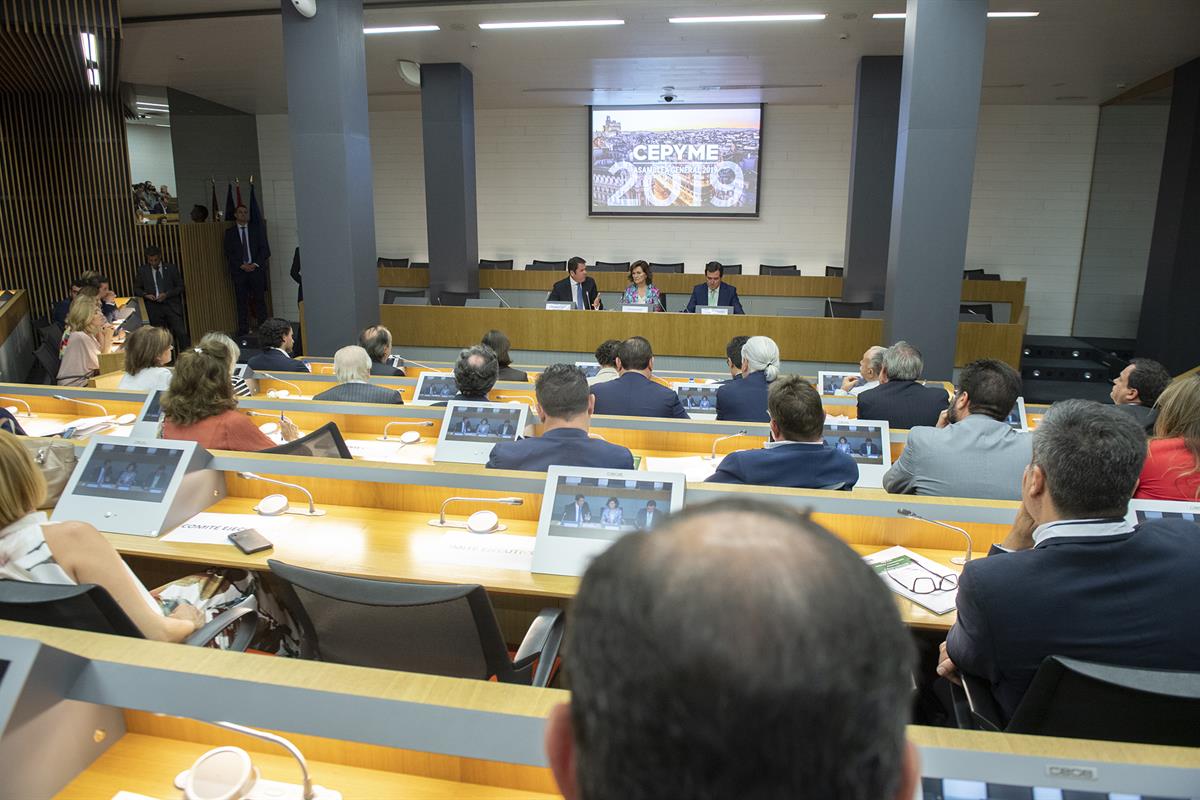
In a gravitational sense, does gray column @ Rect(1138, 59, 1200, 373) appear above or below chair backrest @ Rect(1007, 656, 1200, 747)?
above

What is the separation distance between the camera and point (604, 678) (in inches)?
20.1

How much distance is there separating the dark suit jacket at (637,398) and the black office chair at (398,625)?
7.66 feet

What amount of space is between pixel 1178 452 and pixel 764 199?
29.8 ft

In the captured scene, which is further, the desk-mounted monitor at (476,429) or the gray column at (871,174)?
the gray column at (871,174)

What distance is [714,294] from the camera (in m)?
8.18

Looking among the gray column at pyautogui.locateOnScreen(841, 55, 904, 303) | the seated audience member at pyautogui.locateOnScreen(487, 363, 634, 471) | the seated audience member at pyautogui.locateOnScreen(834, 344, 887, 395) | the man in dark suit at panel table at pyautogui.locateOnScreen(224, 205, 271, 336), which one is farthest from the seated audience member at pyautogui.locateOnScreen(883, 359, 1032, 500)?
the man in dark suit at panel table at pyautogui.locateOnScreen(224, 205, 271, 336)

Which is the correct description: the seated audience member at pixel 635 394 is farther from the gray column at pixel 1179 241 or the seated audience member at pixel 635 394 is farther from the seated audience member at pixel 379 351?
the gray column at pixel 1179 241

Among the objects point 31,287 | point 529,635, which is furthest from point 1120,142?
point 31,287

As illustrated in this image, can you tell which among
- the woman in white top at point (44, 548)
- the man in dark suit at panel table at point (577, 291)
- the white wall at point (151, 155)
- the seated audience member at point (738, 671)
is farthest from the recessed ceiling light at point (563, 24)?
the white wall at point (151, 155)

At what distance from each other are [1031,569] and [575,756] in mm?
1375

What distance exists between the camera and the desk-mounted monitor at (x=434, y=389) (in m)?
4.34

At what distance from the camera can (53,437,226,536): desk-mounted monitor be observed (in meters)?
2.50

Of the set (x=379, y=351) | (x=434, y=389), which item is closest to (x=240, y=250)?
(x=379, y=351)

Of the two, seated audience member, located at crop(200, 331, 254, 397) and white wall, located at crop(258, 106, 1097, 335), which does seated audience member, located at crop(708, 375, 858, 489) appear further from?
white wall, located at crop(258, 106, 1097, 335)
